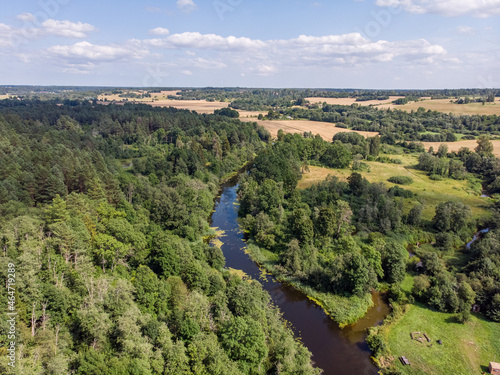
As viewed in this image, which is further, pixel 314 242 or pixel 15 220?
pixel 314 242

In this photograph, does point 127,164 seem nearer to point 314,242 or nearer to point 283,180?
point 283,180

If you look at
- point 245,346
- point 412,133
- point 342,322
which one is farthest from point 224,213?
point 412,133

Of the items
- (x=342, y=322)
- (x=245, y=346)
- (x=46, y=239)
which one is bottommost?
(x=342, y=322)

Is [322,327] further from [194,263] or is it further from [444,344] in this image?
[194,263]

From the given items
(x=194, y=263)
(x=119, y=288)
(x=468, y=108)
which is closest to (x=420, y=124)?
(x=468, y=108)

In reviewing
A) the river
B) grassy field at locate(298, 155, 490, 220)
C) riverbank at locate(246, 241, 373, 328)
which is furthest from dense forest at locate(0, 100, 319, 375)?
grassy field at locate(298, 155, 490, 220)

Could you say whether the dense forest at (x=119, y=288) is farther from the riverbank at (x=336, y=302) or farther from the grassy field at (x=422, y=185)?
the grassy field at (x=422, y=185)

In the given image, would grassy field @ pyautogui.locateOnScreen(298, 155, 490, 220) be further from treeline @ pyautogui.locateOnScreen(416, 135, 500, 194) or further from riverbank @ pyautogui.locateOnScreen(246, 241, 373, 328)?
riverbank @ pyautogui.locateOnScreen(246, 241, 373, 328)
